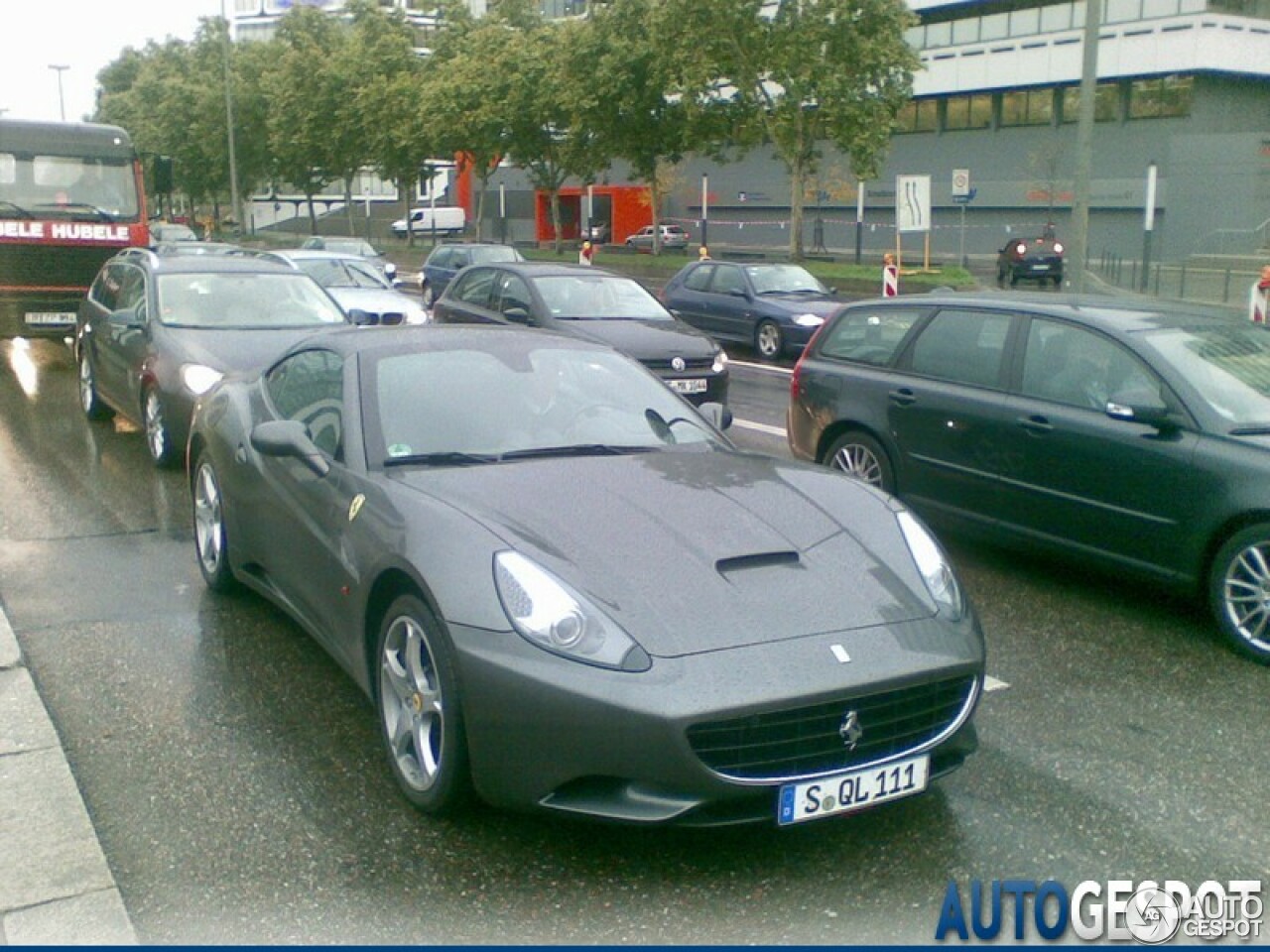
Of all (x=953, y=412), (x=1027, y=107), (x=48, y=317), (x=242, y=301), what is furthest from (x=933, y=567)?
(x=1027, y=107)

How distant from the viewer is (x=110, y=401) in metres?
11.4

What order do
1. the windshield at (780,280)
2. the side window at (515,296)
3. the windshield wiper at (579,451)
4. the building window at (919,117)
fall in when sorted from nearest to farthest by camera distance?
the windshield wiper at (579,451) < the side window at (515,296) < the windshield at (780,280) < the building window at (919,117)

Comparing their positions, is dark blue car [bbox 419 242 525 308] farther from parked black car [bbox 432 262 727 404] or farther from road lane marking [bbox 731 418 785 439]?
road lane marking [bbox 731 418 785 439]

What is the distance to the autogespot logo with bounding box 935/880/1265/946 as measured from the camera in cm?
356

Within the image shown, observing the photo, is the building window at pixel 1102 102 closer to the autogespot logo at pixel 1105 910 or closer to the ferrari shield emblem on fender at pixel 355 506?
the ferrari shield emblem on fender at pixel 355 506

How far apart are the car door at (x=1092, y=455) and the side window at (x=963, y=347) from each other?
0.21 m

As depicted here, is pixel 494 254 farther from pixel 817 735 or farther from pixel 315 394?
pixel 817 735

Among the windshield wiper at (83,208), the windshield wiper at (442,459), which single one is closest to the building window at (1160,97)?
the windshield wiper at (83,208)

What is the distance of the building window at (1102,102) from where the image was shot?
46719mm

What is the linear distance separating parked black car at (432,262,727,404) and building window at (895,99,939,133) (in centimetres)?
4243

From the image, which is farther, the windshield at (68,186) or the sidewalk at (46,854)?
the windshield at (68,186)

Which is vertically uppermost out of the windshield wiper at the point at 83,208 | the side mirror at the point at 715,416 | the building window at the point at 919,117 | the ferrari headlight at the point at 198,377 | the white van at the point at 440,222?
the building window at the point at 919,117

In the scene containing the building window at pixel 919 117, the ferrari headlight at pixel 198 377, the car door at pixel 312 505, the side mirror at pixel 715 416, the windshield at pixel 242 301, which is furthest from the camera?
the building window at pixel 919 117

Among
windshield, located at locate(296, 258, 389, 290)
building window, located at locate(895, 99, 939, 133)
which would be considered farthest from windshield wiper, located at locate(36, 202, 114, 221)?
building window, located at locate(895, 99, 939, 133)
